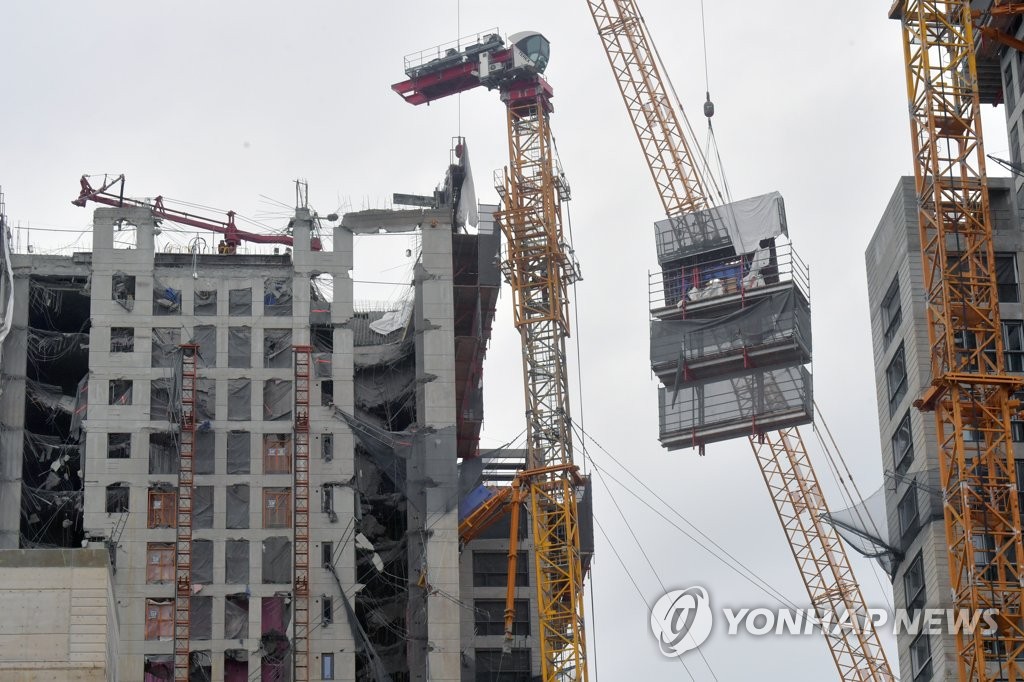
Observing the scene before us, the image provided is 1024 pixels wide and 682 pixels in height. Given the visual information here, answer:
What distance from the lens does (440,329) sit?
158 m

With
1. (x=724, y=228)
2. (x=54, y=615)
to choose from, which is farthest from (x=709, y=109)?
(x=54, y=615)

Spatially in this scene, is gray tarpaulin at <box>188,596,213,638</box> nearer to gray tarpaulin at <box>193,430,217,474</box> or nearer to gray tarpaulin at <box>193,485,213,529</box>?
gray tarpaulin at <box>193,485,213,529</box>

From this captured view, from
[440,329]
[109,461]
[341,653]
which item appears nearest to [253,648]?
[341,653]

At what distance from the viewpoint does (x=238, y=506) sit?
15175 cm

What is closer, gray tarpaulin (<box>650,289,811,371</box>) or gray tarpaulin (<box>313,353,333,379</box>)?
gray tarpaulin (<box>313,353,333,379</box>)

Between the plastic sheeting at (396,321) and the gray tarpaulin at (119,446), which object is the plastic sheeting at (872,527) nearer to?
the plastic sheeting at (396,321)

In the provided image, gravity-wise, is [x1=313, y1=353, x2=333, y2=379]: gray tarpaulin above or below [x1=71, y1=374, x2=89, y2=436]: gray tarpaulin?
above

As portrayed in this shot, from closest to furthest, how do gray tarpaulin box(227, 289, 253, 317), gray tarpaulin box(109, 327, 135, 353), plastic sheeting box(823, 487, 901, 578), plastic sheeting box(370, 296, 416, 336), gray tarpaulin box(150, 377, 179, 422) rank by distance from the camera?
plastic sheeting box(823, 487, 901, 578) → gray tarpaulin box(150, 377, 179, 422) → gray tarpaulin box(109, 327, 135, 353) → gray tarpaulin box(227, 289, 253, 317) → plastic sheeting box(370, 296, 416, 336)

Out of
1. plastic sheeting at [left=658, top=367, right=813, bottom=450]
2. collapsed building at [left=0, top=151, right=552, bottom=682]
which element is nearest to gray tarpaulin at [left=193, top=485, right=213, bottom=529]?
collapsed building at [left=0, top=151, right=552, bottom=682]

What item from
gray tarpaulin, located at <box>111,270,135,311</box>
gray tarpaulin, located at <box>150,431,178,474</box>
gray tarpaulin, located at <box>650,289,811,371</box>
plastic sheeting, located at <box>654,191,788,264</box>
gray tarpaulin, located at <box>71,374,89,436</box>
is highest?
plastic sheeting, located at <box>654,191,788,264</box>

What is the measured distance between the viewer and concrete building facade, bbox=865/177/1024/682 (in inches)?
4838

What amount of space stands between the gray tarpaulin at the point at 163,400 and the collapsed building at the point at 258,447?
163 mm

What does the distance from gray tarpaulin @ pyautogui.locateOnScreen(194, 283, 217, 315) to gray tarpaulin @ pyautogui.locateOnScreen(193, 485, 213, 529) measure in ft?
41.4

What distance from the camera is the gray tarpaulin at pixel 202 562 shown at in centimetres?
14900
